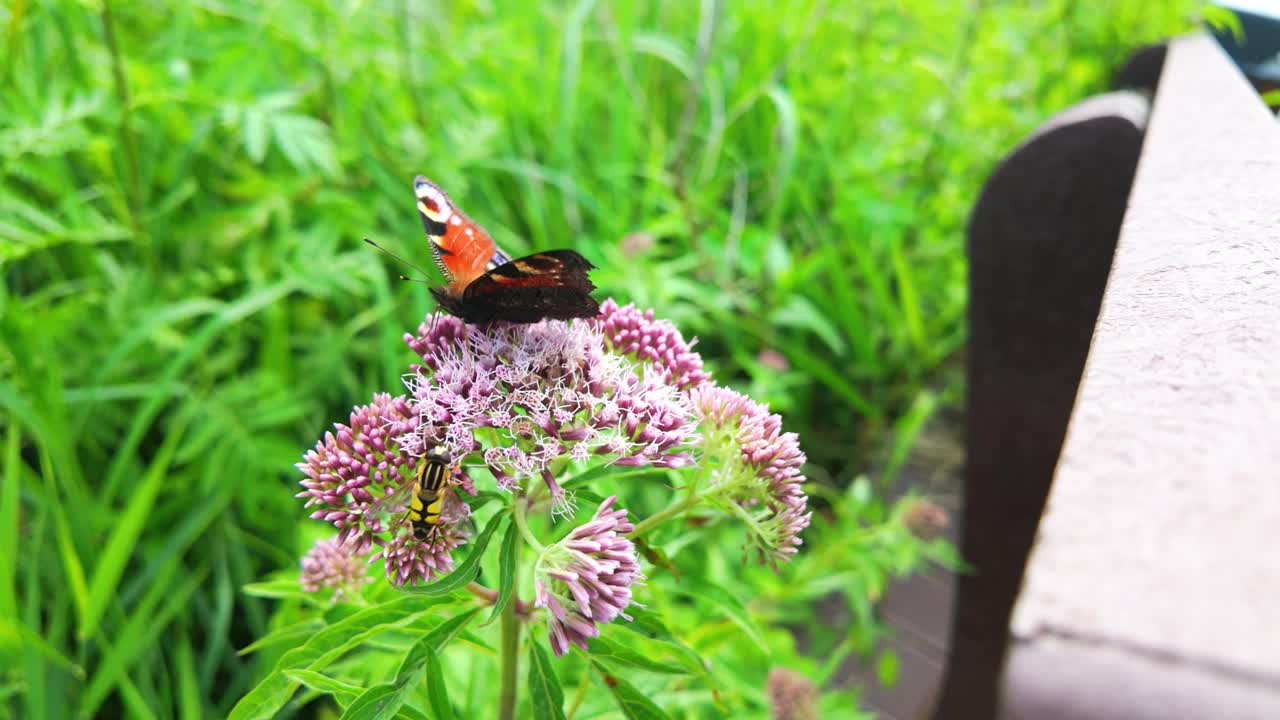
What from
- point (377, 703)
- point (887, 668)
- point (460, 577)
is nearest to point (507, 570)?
point (460, 577)

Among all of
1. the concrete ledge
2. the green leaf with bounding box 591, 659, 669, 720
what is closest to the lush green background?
the green leaf with bounding box 591, 659, 669, 720

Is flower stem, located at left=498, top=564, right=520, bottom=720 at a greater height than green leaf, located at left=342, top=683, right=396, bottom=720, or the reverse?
flower stem, located at left=498, top=564, right=520, bottom=720

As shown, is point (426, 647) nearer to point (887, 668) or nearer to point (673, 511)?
point (673, 511)

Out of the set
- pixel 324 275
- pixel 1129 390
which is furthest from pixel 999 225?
pixel 324 275

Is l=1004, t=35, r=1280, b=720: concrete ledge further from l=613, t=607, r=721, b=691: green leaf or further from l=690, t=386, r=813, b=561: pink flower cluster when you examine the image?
l=613, t=607, r=721, b=691: green leaf

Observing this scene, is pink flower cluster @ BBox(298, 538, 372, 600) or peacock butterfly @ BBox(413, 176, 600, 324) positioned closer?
peacock butterfly @ BBox(413, 176, 600, 324)

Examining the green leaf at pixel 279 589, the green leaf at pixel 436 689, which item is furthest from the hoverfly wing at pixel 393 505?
the green leaf at pixel 279 589

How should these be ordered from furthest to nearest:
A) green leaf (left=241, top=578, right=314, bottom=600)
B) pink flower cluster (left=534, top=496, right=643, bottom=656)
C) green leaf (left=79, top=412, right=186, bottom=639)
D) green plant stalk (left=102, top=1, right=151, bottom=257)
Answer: green plant stalk (left=102, top=1, right=151, bottom=257), green leaf (left=79, top=412, right=186, bottom=639), green leaf (left=241, top=578, right=314, bottom=600), pink flower cluster (left=534, top=496, right=643, bottom=656)
